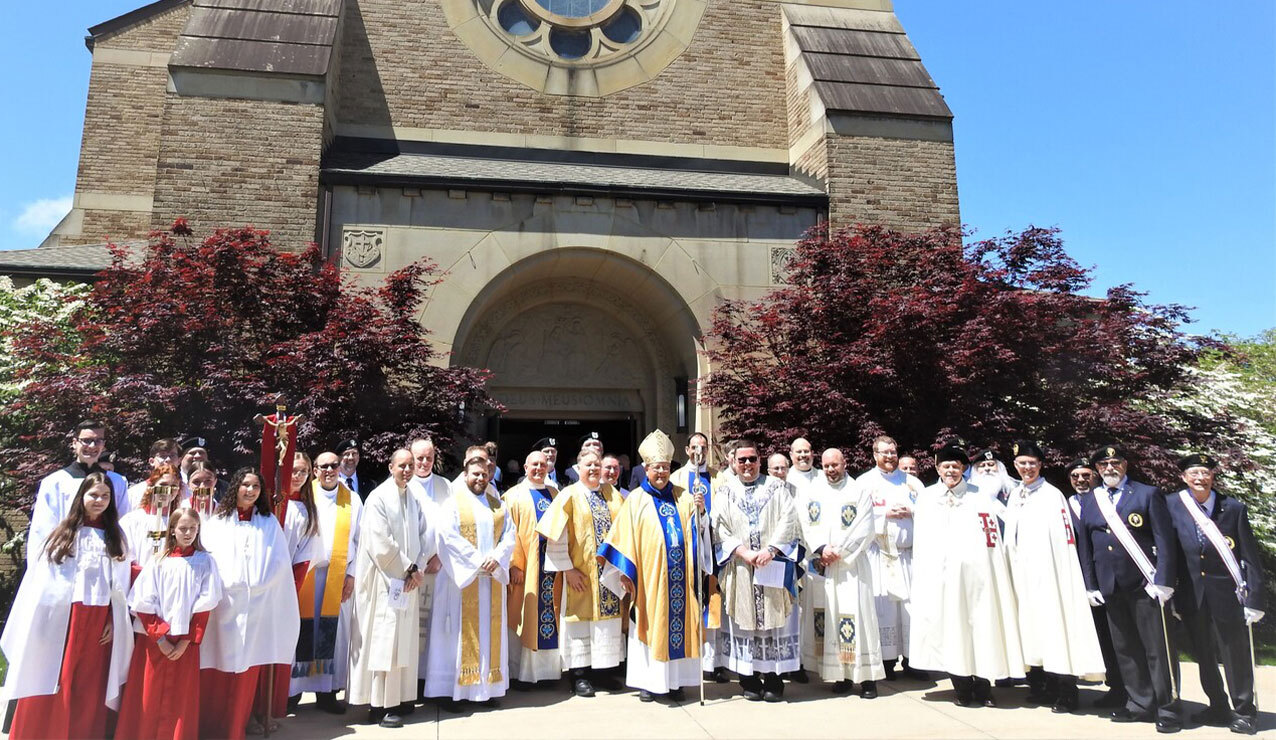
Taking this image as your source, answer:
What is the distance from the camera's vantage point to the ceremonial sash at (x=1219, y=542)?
17.9 feet

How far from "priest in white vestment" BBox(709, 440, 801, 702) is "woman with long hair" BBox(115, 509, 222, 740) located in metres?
3.60

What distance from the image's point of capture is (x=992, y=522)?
20.8 ft

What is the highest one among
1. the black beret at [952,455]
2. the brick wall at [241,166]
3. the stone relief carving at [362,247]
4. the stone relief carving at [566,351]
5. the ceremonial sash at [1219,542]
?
the brick wall at [241,166]

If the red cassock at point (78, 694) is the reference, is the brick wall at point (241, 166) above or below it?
above

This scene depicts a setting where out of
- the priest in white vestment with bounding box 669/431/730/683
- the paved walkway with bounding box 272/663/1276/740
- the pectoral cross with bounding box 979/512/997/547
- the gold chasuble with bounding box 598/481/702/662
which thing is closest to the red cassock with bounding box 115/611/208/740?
the paved walkway with bounding box 272/663/1276/740

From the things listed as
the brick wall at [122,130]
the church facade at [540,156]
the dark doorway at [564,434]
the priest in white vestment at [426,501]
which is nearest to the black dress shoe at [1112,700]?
the priest in white vestment at [426,501]

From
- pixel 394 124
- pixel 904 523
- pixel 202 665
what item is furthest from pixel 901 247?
pixel 202 665

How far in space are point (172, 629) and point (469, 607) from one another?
2.05m

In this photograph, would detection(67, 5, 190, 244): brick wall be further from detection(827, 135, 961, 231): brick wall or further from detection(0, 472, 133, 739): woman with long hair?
detection(827, 135, 961, 231): brick wall

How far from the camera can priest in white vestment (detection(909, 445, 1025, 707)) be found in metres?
6.02

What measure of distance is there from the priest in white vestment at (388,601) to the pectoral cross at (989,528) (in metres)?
4.35

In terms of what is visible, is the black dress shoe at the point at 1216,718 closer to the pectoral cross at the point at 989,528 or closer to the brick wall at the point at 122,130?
the pectoral cross at the point at 989,528

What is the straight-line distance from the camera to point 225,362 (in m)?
9.14

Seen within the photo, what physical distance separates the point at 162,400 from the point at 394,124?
22.3 ft
